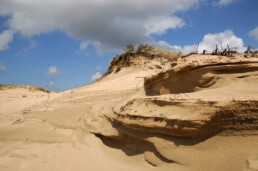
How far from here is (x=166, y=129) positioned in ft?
8.23

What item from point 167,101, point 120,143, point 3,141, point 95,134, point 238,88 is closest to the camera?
point 238,88

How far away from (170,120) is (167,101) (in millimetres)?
414

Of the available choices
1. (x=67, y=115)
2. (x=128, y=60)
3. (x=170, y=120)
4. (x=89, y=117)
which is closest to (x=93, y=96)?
(x=67, y=115)

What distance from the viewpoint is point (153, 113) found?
9.33ft

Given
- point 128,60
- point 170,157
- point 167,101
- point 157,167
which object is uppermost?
point 128,60

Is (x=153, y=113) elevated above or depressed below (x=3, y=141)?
above

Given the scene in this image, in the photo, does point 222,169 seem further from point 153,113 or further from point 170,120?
point 153,113

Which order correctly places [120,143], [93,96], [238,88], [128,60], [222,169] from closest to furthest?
[222,169] → [238,88] → [120,143] → [93,96] → [128,60]

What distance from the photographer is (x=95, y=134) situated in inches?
156

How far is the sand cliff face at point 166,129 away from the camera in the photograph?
6.55 ft

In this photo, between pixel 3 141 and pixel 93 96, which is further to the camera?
pixel 93 96

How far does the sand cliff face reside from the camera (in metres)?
2.00

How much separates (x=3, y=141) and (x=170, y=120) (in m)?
4.04

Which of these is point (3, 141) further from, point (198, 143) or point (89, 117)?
point (198, 143)
